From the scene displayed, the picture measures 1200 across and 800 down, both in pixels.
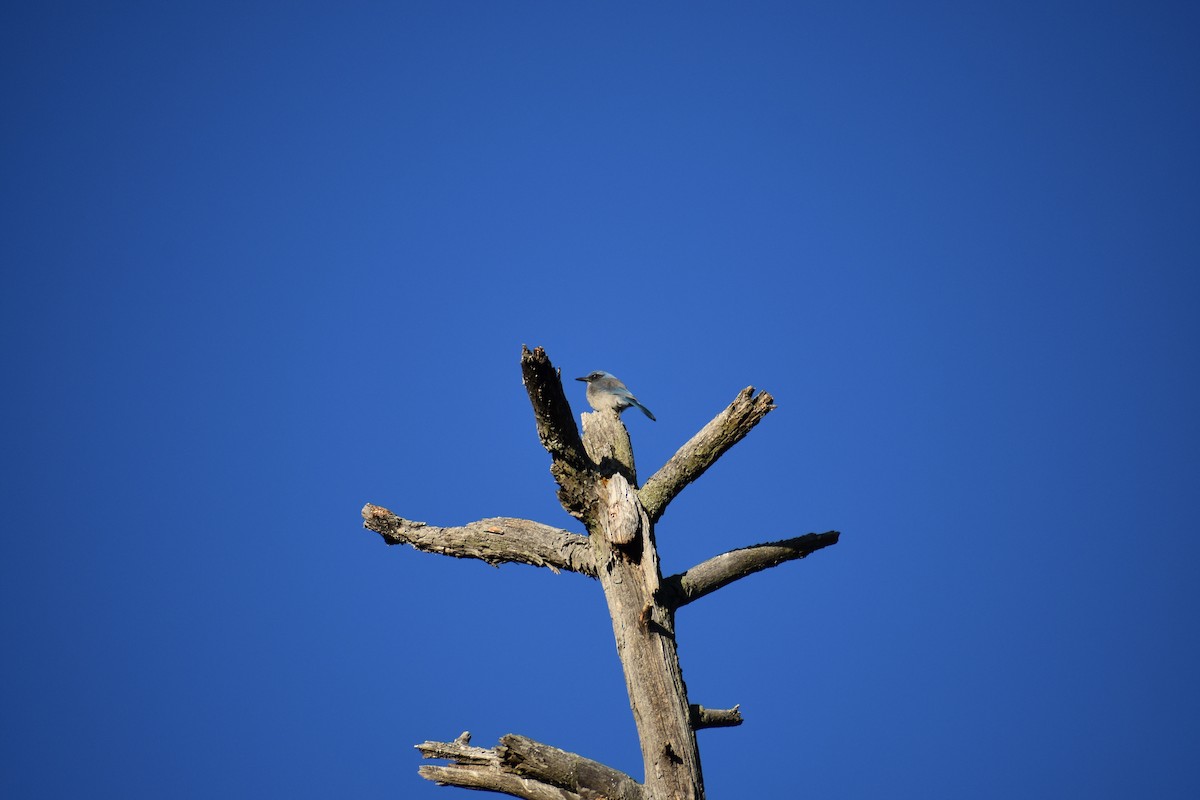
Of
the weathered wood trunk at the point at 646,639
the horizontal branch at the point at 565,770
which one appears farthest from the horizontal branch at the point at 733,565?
the horizontal branch at the point at 565,770

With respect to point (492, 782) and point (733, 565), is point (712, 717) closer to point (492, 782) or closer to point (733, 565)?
point (733, 565)

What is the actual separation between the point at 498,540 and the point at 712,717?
1.97 meters

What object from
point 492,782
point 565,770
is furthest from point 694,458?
point 492,782

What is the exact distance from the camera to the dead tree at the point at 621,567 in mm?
5594

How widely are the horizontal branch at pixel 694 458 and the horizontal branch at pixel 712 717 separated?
4.40ft

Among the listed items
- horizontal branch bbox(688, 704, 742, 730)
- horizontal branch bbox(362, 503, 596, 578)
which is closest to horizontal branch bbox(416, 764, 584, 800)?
horizontal branch bbox(688, 704, 742, 730)

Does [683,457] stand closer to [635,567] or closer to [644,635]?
[635,567]

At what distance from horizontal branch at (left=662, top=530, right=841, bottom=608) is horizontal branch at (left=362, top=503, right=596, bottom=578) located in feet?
2.04

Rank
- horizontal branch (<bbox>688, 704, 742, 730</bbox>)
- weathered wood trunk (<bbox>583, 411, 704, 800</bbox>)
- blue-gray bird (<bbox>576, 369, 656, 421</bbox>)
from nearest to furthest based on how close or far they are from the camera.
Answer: weathered wood trunk (<bbox>583, 411, 704, 800</bbox>) → horizontal branch (<bbox>688, 704, 742, 730</bbox>) → blue-gray bird (<bbox>576, 369, 656, 421</bbox>)

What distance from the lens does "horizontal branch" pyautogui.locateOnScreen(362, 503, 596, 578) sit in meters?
6.39

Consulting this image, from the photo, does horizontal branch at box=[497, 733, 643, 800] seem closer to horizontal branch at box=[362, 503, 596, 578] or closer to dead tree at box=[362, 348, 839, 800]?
dead tree at box=[362, 348, 839, 800]

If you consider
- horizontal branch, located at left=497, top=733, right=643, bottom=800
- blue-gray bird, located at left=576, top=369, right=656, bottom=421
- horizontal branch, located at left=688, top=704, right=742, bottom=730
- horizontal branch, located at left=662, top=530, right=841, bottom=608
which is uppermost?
blue-gray bird, located at left=576, top=369, right=656, bottom=421

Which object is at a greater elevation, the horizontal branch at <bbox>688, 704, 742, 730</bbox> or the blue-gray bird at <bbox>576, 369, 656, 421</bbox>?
the blue-gray bird at <bbox>576, 369, 656, 421</bbox>

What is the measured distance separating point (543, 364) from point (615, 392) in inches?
150
